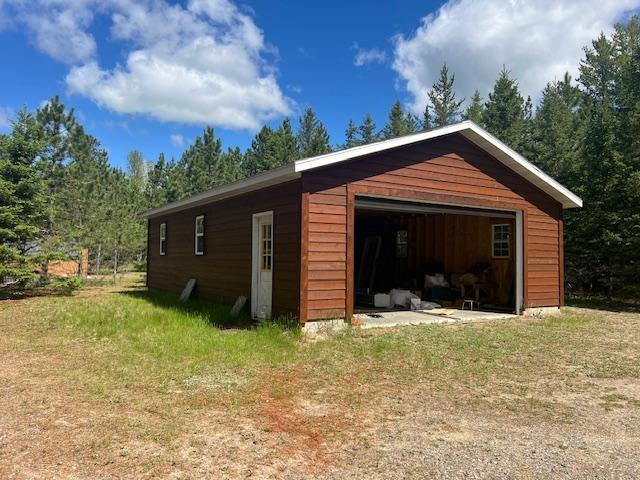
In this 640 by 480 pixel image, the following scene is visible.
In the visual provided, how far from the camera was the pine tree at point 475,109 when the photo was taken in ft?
107

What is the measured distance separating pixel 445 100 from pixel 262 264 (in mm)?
30378

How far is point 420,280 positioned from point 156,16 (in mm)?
10022

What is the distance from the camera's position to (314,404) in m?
4.44

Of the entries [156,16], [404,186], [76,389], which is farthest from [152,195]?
[76,389]

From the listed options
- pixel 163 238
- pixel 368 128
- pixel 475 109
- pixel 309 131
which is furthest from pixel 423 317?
pixel 309 131

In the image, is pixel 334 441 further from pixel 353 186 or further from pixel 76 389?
pixel 353 186

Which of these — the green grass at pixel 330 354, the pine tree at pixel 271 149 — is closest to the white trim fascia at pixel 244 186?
the green grass at pixel 330 354

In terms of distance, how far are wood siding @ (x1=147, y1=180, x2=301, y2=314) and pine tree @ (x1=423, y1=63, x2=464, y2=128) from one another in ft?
85.0

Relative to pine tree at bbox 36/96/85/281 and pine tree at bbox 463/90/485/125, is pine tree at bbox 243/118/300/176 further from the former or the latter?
pine tree at bbox 36/96/85/281

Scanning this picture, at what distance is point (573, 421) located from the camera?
3994mm

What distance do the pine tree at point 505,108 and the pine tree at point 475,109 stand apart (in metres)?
2.59

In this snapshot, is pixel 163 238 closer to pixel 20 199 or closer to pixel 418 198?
A: pixel 20 199

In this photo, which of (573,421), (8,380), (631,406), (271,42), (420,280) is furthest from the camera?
(271,42)

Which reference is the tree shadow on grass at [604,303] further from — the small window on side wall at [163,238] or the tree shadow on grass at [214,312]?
the small window on side wall at [163,238]
